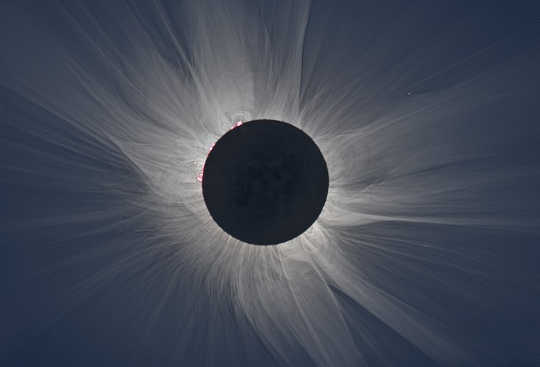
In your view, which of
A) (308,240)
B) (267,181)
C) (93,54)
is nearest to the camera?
(267,181)

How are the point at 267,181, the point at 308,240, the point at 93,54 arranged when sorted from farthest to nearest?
the point at 308,240 → the point at 93,54 → the point at 267,181

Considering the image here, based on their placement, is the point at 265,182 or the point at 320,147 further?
the point at 320,147

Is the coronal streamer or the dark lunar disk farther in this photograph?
the coronal streamer

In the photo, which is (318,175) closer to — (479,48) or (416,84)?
(416,84)

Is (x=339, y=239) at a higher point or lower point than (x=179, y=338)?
higher

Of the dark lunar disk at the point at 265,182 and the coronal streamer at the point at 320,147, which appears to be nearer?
the dark lunar disk at the point at 265,182

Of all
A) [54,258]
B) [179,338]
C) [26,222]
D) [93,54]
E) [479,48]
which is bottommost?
[179,338]

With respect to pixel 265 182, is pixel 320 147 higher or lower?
higher

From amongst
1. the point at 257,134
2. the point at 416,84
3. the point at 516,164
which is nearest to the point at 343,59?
the point at 416,84
